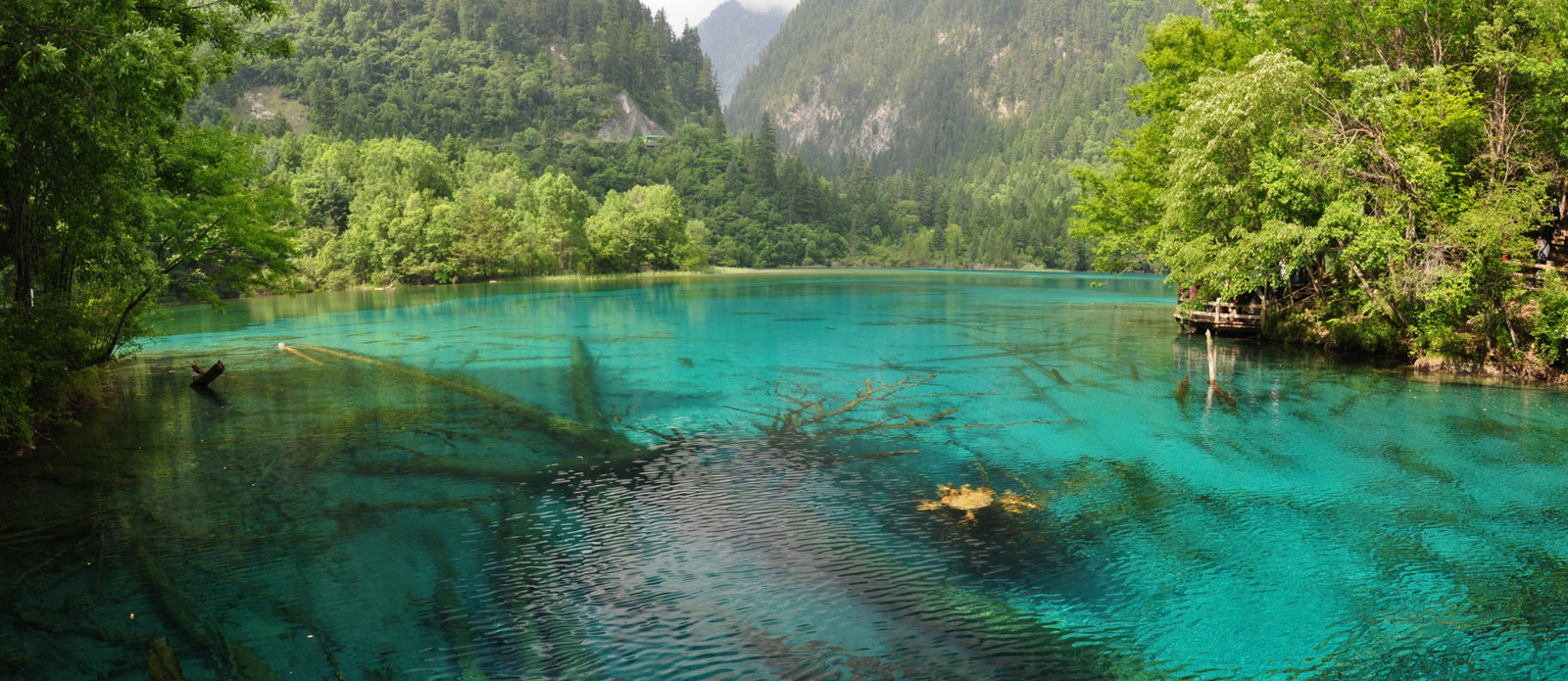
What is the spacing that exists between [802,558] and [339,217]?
384ft

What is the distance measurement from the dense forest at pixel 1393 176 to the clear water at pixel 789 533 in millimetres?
3192

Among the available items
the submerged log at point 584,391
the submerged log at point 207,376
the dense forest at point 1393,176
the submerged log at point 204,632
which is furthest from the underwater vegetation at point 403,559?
the dense forest at point 1393,176

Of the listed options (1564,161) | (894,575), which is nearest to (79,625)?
(894,575)

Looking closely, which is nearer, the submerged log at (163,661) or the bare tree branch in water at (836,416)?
the submerged log at (163,661)

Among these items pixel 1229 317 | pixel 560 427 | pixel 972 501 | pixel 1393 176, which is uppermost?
pixel 1393 176

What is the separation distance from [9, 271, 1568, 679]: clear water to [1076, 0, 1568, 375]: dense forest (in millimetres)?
3192

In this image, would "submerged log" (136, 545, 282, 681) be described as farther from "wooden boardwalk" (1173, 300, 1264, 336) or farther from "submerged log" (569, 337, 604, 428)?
"wooden boardwalk" (1173, 300, 1264, 336)

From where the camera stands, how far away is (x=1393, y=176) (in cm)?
3256

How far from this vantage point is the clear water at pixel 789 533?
452 inches

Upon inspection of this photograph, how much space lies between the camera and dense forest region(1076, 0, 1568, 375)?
30328 mm

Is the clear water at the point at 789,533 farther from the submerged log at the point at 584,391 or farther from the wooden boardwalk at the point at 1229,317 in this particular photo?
the wooden boardwalk at the point at 1229,317

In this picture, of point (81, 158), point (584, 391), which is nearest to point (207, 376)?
point (584, 391)

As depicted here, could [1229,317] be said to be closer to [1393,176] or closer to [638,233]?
[1393,176]

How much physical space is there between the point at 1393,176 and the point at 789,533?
28.8 m
